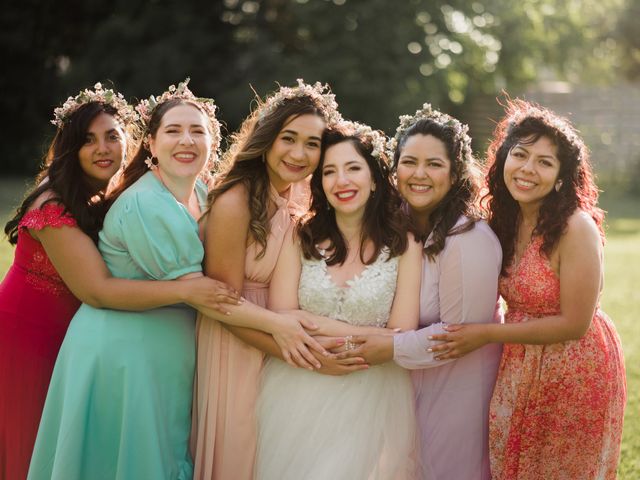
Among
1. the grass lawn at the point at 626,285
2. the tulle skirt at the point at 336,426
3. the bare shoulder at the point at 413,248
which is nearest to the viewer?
the tulle skirt at the point at 336,426

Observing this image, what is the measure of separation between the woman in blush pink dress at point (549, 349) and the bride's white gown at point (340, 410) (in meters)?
0.49

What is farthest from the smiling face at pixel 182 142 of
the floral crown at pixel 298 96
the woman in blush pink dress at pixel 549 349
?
the woman in blush pink dress at pixel 549 349

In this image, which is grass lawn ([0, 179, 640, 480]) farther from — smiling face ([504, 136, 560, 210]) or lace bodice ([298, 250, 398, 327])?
lace bodice ([298, 250, 398, 327])

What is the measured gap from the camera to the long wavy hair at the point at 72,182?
4.14m

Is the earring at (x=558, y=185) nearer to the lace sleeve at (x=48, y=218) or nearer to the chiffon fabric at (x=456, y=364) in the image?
the chiffon fabric at (x=456, y=364)

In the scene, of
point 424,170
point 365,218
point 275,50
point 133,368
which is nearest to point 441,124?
point 424,170

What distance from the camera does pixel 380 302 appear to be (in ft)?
13.3

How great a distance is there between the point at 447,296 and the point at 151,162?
178 cm

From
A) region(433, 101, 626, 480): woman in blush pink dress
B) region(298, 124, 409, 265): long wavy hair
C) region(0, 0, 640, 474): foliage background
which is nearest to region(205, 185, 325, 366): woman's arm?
region(298, 124, 409, 265): long wavy hair

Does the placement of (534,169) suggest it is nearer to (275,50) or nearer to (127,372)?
(127,372)

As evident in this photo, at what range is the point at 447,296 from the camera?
158 inches

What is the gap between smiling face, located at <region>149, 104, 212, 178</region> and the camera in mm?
4105

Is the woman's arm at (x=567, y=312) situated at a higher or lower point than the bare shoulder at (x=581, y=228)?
lower

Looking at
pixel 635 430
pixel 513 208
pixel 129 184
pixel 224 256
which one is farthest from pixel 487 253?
pixel 635 430
